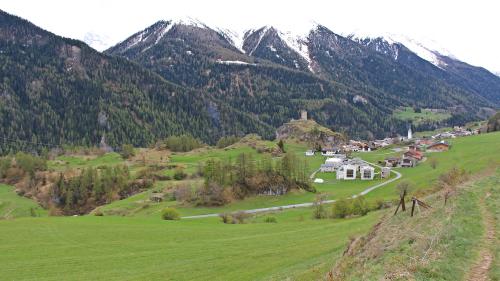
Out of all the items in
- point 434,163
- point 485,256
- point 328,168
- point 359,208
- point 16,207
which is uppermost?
point 485,256

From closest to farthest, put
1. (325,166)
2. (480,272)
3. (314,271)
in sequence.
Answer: (480,272)
(314,271)
(325,166)

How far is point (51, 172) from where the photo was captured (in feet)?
564

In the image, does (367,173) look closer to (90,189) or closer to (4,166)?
(90,189)

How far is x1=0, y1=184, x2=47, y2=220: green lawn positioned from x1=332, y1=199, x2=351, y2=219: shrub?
8607cm

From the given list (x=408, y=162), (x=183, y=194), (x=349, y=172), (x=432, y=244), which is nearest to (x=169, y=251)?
(x=432, y=244)

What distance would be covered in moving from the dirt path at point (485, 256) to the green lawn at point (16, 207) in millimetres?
120510

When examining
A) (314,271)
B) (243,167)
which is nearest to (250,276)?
(314,271)

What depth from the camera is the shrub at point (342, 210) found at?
75625mm

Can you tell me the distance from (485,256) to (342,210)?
5366 centimetres


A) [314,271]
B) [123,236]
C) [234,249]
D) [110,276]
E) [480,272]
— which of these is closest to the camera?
[480,272]

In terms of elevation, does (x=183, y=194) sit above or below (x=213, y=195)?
below

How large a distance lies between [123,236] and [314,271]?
118 feet

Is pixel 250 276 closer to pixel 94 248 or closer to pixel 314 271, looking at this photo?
pixel 314 271

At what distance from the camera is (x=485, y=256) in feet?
75.1
